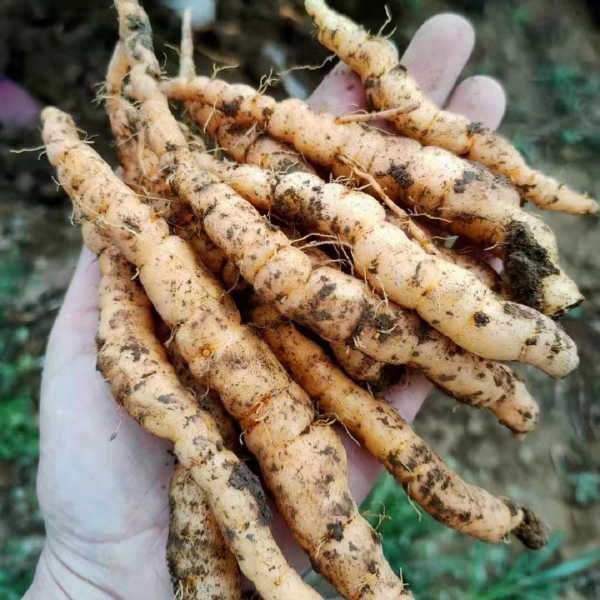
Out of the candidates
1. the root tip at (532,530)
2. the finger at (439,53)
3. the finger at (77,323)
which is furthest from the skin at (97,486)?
the finger at (439,53)

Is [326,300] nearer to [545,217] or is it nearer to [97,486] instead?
[97,486]

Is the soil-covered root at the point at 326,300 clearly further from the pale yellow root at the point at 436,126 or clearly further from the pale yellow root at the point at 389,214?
the pale yellow root at the point at 436,126

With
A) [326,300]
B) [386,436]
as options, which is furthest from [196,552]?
[326,300]

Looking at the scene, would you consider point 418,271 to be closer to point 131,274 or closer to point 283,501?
point 283,501

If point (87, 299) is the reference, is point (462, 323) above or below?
above

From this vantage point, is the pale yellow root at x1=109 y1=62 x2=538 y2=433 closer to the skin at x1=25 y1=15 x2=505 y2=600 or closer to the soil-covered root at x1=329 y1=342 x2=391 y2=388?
the soil-covered root at x1=329 y1=342 x2=391 y2=388

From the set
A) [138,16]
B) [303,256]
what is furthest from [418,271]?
[138,16]

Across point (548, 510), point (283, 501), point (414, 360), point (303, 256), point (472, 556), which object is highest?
point (303, 256)
